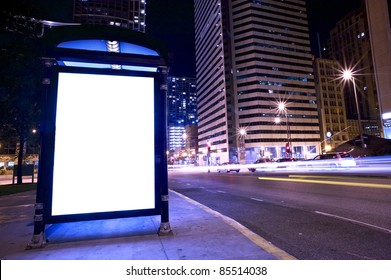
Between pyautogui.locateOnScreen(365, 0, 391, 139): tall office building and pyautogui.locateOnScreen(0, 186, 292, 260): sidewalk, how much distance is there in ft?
157

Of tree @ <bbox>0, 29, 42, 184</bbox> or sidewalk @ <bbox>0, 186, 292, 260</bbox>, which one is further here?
tree @ <bbox>0, 29, 42, 184</bbox>

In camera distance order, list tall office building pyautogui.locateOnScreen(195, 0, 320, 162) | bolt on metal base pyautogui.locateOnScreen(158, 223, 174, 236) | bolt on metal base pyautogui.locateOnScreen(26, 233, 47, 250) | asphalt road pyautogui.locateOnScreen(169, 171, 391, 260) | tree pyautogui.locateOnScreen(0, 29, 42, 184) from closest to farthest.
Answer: asphalt road pyautogui.locateOnScreen(169, 171, 391, 260), bolt on metal base pyautogui.locateOnScreen(26, 233, 47, 250), bolt on metal base pyautogui.locateOnScreen(158, 223, 174, 236), tree pyautogui.locateOnScreen(0, 29, 42, 184), tall office building pyautogui.locateOnScreen(195, 0, 320, 162)

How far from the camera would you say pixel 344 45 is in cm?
14112

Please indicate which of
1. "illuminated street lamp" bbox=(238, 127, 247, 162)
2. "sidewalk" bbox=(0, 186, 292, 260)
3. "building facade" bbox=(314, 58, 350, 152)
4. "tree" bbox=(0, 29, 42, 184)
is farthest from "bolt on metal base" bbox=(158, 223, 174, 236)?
"building facade" bbox=(314, 58, 350, 152)

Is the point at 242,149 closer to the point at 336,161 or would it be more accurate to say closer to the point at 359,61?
the point at 336,161

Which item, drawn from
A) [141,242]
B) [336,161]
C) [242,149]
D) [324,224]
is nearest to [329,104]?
[242,149]

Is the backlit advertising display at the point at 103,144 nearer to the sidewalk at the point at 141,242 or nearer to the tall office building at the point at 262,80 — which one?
the sidewalk at the point at 141,242

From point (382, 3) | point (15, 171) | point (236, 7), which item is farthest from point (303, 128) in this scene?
point (15, 171)

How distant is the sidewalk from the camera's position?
392 centimetres

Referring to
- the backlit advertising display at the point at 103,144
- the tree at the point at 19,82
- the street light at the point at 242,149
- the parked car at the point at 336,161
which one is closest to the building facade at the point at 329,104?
the street light at the point at 242,149

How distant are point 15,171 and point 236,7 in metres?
116

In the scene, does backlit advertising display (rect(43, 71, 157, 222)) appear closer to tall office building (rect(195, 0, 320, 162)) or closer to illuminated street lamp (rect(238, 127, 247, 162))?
illuminated street lamp (rect(238, 127, 247, 162))

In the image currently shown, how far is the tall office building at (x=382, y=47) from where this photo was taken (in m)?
42.8

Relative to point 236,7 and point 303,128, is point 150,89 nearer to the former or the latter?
point 303,128
